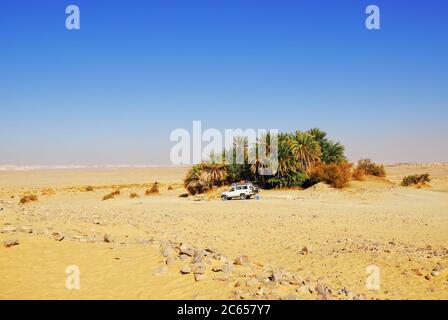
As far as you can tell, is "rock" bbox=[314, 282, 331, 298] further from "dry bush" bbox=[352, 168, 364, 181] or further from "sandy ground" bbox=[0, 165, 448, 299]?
"dry bush" bbox=[352, 168, 364, 181]

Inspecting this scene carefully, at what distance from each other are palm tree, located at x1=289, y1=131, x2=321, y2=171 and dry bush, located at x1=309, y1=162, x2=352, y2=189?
107 cm

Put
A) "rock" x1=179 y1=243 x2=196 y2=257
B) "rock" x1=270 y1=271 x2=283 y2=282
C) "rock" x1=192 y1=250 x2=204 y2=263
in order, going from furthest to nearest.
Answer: "rock" x1=179 y1=243 x2=196 y2=257, "rock" x1=192 y1=250 x2=204 y2=263, "rock" x1=270 y1=271 x2=283 y2=282

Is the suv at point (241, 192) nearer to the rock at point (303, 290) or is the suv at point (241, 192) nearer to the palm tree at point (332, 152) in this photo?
the palm tree at point (332, 152)

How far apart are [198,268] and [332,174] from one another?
88.1 ft

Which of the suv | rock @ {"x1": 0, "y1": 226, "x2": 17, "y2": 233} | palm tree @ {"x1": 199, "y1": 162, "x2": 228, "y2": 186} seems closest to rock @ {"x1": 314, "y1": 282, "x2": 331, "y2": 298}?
rock @ {"x1": 0, "y1": 226, "x2": 17, "y2": 233}

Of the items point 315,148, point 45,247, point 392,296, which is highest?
point 315,148

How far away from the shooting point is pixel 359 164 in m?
47.5

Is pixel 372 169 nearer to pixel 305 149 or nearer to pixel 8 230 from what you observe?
pixel 305 149

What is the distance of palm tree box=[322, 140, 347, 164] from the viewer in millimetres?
41003

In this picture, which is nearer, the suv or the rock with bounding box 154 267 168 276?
the rock with bounding box 154 267 168 276

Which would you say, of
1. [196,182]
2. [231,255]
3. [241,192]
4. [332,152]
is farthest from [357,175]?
[231,255]
